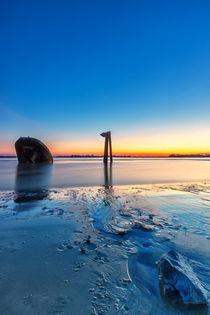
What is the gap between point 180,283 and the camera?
156 centimetres

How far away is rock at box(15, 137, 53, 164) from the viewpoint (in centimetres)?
2574

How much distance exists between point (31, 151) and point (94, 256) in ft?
95.8

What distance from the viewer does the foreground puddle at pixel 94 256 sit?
141cm

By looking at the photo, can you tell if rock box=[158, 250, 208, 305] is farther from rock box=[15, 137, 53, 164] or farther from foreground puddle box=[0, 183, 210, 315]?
rock box=[15, 137, 53, 164]

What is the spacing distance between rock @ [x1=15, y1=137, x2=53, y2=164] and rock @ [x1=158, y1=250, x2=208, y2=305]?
27748 mm

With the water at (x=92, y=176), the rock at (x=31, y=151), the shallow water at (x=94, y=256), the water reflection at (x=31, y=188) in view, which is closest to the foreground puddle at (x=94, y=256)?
the shallow water at (x=94, y=256)

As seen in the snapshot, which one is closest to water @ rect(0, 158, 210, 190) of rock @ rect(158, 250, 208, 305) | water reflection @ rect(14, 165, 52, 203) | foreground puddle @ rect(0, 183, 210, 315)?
water reflection @ rect(14, 165, 52, 203)

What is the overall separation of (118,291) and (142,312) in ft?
1.01

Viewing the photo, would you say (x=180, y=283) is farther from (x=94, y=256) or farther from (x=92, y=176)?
(x=92, y=176)

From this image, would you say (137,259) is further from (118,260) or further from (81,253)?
(81,253)

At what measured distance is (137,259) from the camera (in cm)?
211

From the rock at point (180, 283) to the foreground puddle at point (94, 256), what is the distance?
0.07 metres

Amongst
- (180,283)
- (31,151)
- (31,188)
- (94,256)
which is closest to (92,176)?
(31,188)

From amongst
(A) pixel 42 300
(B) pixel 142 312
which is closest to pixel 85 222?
(A) pixel 42 300
